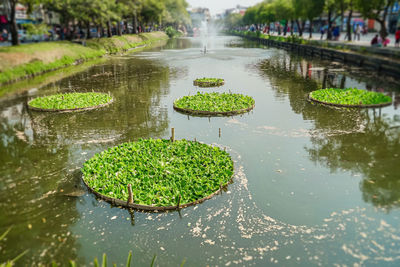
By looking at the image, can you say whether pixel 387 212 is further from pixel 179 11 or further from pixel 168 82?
pixel 179 11

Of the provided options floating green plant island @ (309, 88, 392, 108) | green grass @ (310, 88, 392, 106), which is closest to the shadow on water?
floating green plant island @ (309, 88, 392, 108)

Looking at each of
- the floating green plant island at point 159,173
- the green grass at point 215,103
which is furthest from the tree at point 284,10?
the floating green plant island at point 159,173

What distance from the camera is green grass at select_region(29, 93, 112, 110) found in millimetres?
21219

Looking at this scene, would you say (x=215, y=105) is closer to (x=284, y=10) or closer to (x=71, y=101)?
(x=71, y=101)

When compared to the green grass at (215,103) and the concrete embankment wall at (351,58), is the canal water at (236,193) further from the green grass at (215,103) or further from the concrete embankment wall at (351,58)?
the concrete embankment wall at (351,58)

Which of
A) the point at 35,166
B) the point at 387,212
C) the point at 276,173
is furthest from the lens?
the point at 35,166

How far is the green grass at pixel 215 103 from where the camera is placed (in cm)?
2022

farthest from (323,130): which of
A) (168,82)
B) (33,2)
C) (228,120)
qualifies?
(33,2)

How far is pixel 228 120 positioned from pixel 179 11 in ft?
396

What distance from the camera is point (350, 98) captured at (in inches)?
847

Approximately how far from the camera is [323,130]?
16.8 m

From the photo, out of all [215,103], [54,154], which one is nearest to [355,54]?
[215,103]

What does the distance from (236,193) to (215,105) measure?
1033 centimetres

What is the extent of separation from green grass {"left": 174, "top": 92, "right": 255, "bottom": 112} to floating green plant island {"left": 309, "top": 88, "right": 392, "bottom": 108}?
477cm
